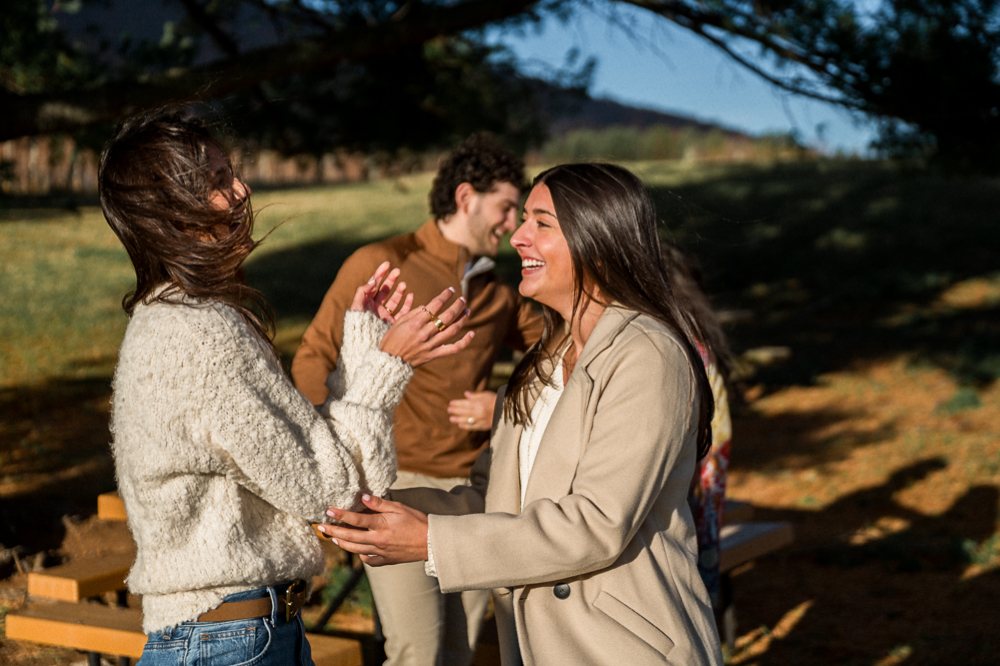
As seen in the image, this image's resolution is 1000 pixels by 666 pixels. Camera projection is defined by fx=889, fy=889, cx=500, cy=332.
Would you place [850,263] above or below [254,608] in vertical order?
below

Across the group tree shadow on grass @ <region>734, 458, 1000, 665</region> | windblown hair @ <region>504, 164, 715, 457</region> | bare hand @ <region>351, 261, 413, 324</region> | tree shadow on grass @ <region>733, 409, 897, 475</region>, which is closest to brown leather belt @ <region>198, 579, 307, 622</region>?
bare hand @ <region>351, 261, 413, 324</region>

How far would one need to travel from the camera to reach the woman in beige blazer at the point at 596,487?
1789mm

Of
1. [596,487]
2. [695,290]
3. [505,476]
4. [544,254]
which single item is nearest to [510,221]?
[695,290]

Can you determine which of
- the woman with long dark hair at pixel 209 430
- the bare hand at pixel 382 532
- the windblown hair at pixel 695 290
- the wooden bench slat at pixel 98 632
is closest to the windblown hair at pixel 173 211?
the woman with long dark hair at pixel 209 430

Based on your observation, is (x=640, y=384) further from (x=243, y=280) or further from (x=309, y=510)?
(x=243, y=280)

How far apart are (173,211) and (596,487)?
100cm

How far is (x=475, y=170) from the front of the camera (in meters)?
3.34

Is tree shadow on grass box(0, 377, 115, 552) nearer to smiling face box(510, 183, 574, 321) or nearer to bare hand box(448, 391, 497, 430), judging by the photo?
bare hand box(448, 391, 497, 430)

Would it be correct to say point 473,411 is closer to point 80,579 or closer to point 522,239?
point 522,239

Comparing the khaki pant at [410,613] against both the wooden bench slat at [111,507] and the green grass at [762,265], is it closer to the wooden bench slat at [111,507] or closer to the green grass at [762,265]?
the wooden bench slat at [111,507]

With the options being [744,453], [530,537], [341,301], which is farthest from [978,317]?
[530,537]

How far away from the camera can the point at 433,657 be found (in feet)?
9.59

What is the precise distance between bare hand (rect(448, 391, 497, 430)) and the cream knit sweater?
1.07 m

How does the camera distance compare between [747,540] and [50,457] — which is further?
[50,457]
